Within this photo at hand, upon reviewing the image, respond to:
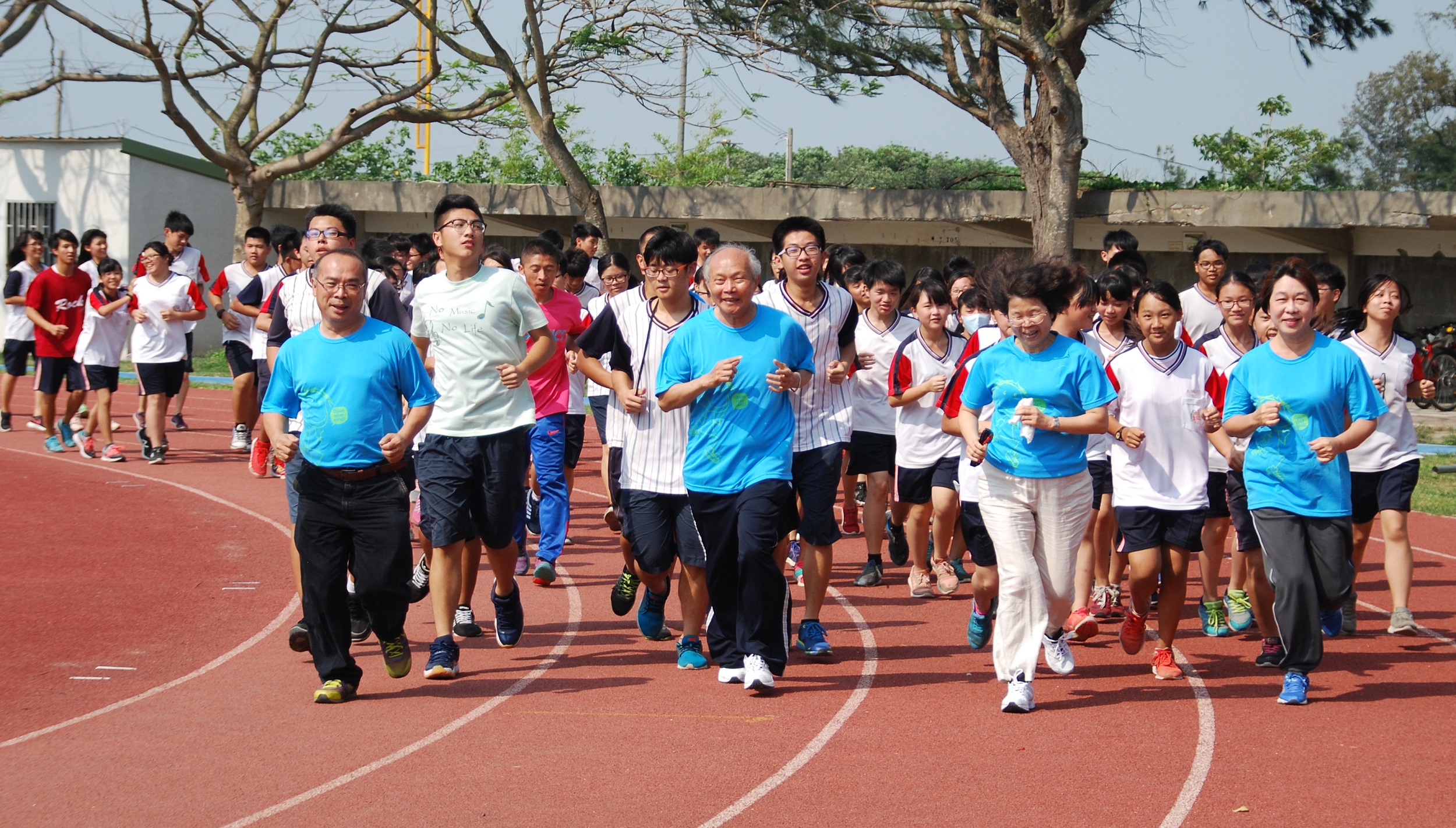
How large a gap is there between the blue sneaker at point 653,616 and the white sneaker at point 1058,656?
185cm

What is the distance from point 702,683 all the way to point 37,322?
32.5 feet

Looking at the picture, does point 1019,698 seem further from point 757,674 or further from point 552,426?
point 552,426

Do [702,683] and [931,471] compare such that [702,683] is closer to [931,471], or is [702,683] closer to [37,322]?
[931,471]

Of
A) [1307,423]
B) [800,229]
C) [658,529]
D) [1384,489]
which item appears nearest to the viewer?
[1307,423]

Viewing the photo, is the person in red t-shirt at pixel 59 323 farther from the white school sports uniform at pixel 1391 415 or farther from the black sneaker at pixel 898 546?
the white school sports uniform at pixel 1391 415

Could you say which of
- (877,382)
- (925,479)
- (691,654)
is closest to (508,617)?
(691,654)

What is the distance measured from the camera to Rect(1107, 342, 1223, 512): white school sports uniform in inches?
256

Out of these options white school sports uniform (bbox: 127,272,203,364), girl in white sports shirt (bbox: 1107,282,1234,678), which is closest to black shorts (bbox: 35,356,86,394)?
white school sports uniform (bbox: 127,272,203,364)

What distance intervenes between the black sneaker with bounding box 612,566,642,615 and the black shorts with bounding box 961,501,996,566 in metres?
1.75

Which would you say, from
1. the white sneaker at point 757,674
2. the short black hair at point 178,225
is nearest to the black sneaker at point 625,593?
the white sneaker at point 757,674

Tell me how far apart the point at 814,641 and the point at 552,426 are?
8.09 ft

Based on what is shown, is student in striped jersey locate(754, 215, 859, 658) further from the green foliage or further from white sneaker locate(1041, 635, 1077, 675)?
the green foliage

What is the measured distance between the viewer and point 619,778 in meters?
4.96

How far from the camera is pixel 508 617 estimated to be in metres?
6.86
